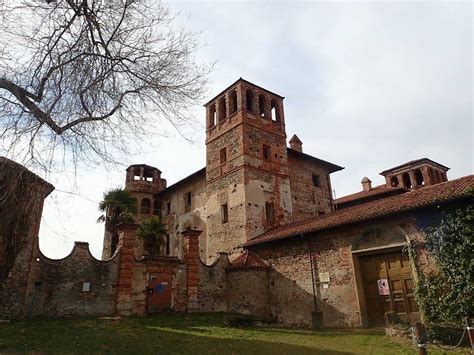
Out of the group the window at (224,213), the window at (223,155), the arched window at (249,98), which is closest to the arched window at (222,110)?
the arched window at (249,98)

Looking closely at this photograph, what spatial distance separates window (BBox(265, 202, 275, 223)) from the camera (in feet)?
68.0

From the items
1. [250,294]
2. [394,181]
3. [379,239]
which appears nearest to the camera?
[379,239]

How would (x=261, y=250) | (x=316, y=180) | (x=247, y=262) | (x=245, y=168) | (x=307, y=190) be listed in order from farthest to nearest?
(x=316, y=180) < (x=307, y=190) < (x=245, y=168) < (x=261, y=250) < (x=247, y=262)

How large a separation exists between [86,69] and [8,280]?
9636 mm

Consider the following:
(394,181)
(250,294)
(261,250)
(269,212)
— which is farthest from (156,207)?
(394,181)

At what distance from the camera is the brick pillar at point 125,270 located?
49.0 ft

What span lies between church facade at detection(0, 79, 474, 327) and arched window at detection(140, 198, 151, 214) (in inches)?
152

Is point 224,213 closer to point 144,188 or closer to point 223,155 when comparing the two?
point 223,155

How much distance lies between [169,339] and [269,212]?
38.9 ft

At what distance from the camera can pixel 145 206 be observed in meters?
30.5

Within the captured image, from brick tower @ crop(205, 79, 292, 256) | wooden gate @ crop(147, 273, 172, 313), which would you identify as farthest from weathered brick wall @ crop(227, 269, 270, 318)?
wooden gate @ crop(147, 273, 172, 313)

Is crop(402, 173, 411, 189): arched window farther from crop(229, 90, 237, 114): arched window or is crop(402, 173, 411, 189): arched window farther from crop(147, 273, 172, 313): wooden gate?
crop(147, 273, 172, 313): wooden gate

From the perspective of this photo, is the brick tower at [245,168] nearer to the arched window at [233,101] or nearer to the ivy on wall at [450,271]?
the arched window at [233,101]

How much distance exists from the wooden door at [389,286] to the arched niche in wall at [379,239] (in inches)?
14.6
